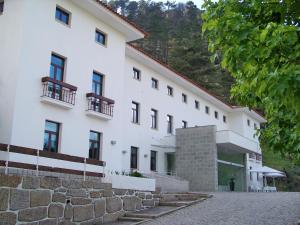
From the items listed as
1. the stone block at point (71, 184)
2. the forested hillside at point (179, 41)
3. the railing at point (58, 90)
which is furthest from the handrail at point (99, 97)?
the forested hillside at point (179, 41)

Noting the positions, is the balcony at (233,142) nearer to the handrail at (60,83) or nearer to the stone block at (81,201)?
the handrail at (60,83)

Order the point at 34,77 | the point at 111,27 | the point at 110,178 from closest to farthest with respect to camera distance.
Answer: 1. the point at 110,178
2. the point at 34,77
3. the point at 111,27

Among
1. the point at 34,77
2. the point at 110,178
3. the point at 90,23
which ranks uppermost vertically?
the point at 90,23

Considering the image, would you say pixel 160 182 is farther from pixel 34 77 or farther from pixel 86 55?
pixel 34 77

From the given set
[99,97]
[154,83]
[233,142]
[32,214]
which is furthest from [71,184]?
[233,142]

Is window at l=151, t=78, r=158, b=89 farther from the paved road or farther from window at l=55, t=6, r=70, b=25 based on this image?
the paved road

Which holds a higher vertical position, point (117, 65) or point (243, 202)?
point (117, 65)

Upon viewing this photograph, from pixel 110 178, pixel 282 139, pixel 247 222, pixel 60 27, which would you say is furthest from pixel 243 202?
pixel 60 27

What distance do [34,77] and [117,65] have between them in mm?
6195

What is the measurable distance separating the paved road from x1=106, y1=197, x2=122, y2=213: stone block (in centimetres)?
157

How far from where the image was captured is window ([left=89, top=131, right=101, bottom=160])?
62.5ft

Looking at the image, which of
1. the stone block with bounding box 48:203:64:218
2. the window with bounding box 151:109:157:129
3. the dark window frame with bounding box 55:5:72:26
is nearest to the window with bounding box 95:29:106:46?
the dark window frame with bounding box 55:5:72:26

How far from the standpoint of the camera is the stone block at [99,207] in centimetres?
1268

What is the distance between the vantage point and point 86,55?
1922cm
